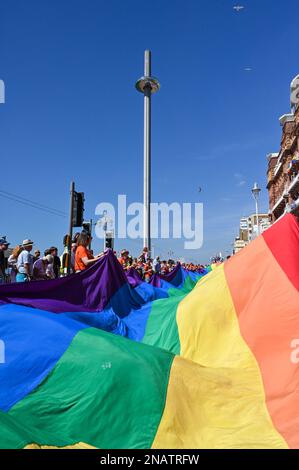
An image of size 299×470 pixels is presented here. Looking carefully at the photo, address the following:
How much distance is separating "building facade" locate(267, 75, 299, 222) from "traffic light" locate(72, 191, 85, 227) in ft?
99.2

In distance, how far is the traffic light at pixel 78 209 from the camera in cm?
1008

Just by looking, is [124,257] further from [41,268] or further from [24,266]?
[24,266]

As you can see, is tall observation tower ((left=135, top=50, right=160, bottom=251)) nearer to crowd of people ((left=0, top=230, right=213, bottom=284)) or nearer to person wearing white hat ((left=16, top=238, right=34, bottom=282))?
crowd of people ((left=0, top=230, right=213, bottom=284))

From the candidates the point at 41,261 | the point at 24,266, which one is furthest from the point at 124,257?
the point at 24,266

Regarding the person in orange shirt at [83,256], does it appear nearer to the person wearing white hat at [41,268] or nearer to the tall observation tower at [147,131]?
the person wearing white hat at [41,268]

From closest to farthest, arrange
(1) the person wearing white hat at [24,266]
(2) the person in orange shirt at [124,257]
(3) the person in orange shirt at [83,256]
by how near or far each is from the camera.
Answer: (3) the person in orange shirt at [83,256], (1) the person wearing white hat at [24,266], (2) the person in orange shirt at [124,257]

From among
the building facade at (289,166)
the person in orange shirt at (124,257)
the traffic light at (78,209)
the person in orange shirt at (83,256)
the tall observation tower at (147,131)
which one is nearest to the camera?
the person in orange shirt at (83,256)

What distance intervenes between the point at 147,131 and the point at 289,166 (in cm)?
2425

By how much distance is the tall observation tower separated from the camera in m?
28.3

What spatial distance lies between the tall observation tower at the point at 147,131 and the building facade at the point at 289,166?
16.1m

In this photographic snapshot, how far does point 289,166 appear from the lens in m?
46.5

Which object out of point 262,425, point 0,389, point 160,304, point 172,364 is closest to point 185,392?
point 172,364

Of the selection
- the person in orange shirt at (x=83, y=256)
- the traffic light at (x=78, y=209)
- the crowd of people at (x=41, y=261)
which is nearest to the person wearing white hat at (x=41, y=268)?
the crowd of people at (x=41, y=261)

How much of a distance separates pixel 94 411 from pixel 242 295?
2323mm
